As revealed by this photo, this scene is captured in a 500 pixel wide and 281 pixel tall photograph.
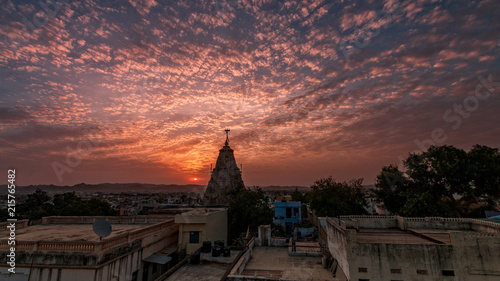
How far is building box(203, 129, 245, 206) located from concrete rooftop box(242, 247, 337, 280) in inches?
1686

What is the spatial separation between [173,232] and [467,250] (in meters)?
21.9

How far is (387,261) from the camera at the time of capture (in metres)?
12.7

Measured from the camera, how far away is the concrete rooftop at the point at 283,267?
14156 millimetres

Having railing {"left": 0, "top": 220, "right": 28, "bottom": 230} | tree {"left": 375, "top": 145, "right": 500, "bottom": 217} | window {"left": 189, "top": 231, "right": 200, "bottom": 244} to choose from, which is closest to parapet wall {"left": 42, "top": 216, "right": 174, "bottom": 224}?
railing {"left": 0, "top": 220, "right": 28, "bottom": 230}

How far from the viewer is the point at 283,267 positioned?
51.3ft

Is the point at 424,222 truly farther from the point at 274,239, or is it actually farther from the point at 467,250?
the point at 274,239

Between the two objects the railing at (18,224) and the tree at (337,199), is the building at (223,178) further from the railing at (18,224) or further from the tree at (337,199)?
the railing at (18,224)

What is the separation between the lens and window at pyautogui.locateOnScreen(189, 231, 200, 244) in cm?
2306

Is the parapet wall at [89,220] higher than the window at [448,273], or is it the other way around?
the parapet wall at [89,220]

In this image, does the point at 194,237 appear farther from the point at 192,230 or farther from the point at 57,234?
the point at 57,234

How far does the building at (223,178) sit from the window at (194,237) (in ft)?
124

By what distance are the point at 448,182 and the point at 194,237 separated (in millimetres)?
29923

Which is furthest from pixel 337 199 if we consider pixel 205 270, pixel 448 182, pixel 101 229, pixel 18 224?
pixel 18 224

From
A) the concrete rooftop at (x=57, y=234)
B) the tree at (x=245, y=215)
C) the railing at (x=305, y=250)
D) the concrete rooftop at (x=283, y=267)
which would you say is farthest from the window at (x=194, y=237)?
the tree at (x=245, y=215)
